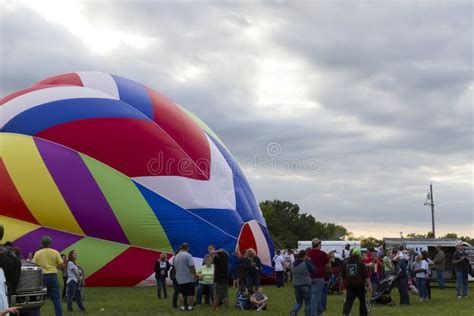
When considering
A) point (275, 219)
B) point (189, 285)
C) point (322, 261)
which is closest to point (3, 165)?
point (189, 285)

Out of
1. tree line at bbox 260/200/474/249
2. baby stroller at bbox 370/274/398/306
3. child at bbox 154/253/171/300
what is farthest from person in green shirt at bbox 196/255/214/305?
tree line at bbox 260/200/474/249

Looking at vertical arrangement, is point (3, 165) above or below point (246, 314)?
above

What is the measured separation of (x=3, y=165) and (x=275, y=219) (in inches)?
2524

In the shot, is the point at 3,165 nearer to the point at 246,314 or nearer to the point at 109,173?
the point at 109,173

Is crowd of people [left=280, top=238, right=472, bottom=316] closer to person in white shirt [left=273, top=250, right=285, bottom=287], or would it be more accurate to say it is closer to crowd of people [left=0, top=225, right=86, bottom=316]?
person in white shirt [left=273, top=250, right=285, bottom=287]

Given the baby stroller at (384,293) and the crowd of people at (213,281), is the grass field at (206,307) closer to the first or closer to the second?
the crowd of people at (213,281)

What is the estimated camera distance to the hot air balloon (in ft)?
64.8

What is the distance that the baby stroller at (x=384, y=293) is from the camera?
16625 millimetres

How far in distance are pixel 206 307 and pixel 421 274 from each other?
6270mm

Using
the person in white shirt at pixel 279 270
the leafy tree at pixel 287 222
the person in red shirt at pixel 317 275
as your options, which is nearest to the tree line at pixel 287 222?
the leafy tree at pixel 287 222

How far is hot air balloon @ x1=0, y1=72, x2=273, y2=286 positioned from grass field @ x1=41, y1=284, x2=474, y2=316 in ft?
5.26

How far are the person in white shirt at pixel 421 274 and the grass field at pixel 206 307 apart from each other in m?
0.31

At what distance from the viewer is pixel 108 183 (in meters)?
20.2

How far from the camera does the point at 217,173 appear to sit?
73.7ft
